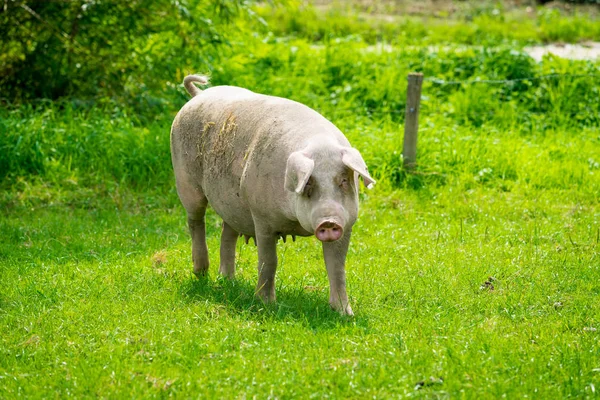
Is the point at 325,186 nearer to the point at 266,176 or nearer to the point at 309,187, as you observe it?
the point at 309,187

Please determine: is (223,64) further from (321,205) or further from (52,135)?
(321,205)

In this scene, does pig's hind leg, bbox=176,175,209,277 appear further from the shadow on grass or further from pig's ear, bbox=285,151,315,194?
pig's ear, bbox=285,151,315,194

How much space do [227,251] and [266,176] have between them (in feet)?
3.96

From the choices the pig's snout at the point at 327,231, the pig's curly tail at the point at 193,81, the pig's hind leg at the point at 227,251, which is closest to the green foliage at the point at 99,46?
the pig's curly tail at the point at 193,81

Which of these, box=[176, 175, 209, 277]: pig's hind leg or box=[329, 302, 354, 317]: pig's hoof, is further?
box=[176, 175, 209, 277]: pig's hind leg

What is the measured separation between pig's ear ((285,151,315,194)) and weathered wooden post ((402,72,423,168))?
4.14m

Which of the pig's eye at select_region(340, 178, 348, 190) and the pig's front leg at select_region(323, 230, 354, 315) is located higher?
the pig's eye at select_region(340, 178, 348, 190)

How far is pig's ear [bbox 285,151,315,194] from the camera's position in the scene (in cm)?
492

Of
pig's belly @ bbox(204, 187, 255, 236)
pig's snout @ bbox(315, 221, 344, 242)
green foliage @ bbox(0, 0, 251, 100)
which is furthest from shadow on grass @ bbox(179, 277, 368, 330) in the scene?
green foliage @ bbox(0, 0, 251, 100)

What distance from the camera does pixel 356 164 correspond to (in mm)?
5035

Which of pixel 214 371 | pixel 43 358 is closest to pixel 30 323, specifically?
pixel 43 358

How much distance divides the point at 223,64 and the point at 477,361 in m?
7.38

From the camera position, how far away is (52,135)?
9.79 meters

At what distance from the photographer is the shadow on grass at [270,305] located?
537 cm
